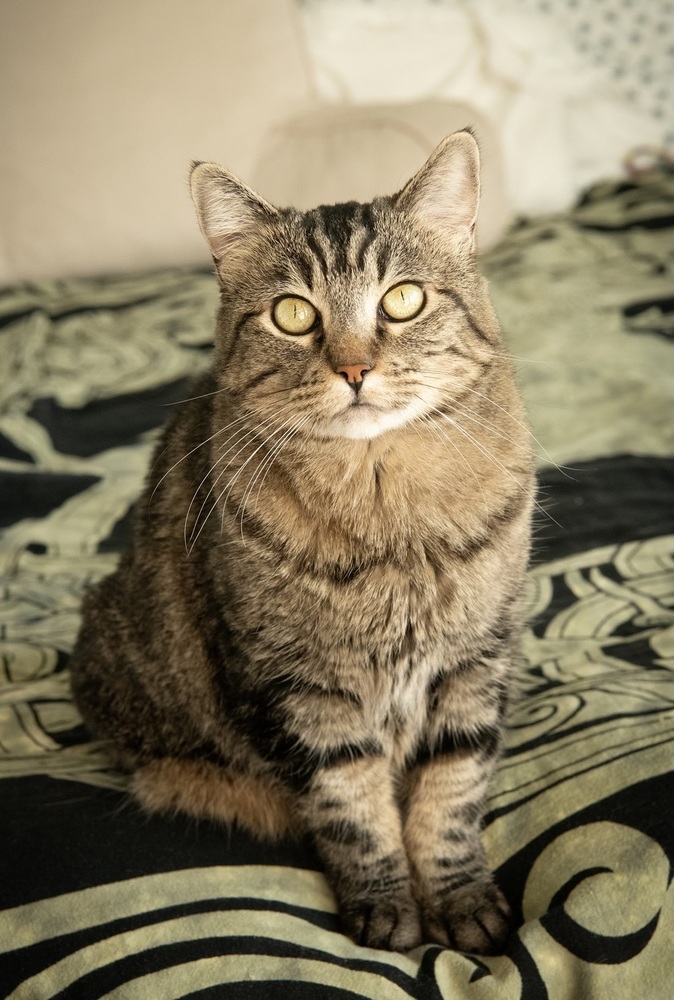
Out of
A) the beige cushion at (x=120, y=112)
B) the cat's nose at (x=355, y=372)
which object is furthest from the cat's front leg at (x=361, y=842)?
the beige cushion at (x=120, y=112)

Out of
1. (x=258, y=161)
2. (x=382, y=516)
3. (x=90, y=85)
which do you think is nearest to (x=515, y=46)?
(x=258, y=161)

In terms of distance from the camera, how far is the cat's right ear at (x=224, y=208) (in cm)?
103

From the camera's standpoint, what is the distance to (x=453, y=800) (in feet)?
3.32

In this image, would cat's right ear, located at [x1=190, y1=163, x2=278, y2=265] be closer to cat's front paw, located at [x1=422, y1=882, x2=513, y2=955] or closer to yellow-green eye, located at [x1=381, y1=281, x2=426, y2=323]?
yellow-green eye, located at [x1=381, y1=281, x2=426, y2=323]

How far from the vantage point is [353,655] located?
3.16 feet

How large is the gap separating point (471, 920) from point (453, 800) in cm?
12

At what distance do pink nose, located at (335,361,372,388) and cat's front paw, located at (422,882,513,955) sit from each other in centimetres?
52

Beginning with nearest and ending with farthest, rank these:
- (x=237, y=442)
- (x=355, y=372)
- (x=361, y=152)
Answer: (x=355, y=372)
(x=237, y=442)
(x=361, y=152)

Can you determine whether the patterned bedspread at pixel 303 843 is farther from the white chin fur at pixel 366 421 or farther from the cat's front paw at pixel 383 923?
the white chin fur at pixel 366 421

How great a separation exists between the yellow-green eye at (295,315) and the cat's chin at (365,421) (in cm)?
12

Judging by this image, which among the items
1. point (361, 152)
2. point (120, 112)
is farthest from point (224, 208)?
point (120, 112)

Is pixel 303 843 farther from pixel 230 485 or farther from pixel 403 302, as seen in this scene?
pixel 403 302

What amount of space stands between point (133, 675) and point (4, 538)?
61 centimetres

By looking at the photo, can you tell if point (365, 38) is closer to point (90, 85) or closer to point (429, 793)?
point (90, 85)
